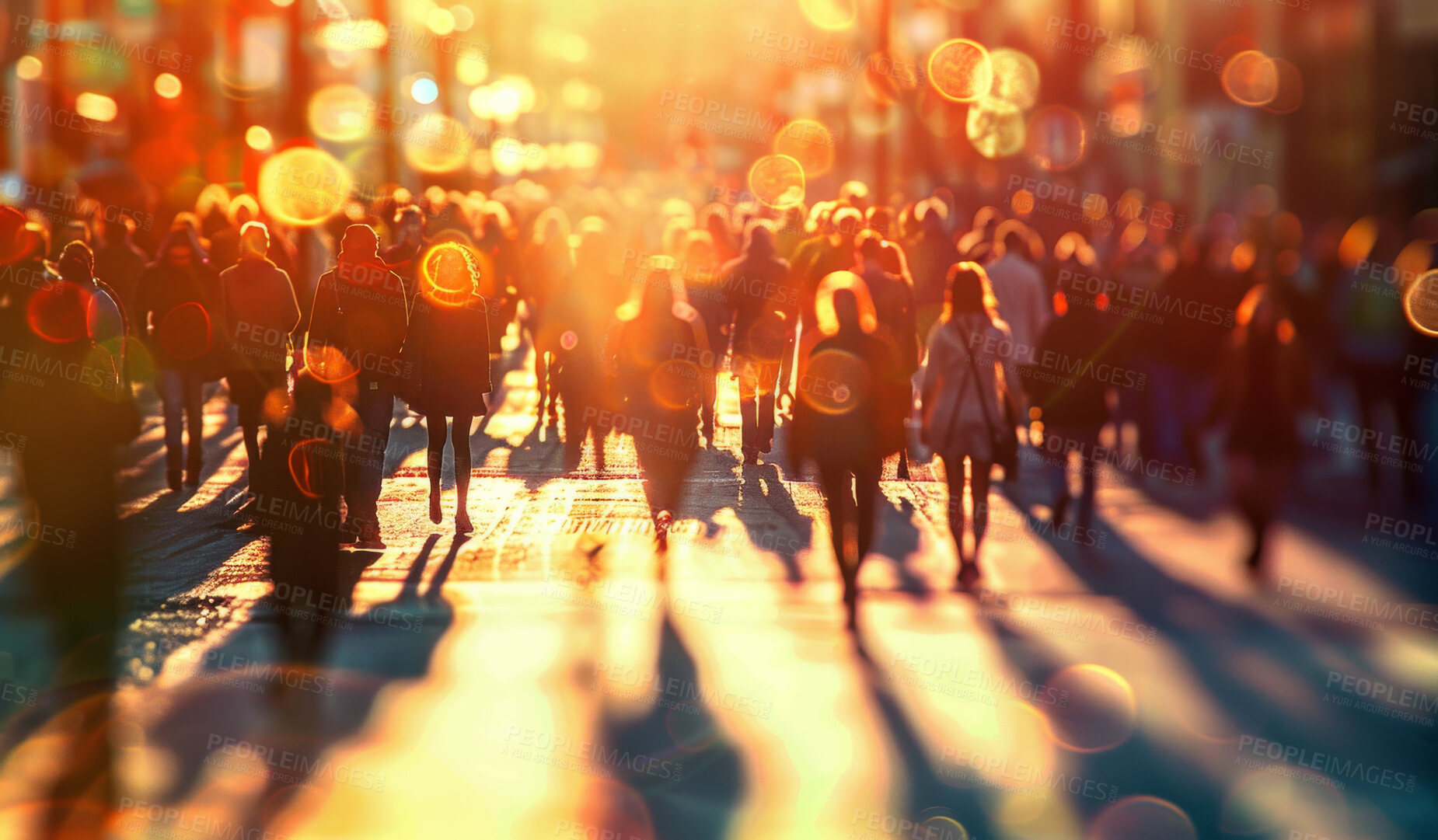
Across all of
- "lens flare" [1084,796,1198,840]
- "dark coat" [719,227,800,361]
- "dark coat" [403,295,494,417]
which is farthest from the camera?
"dark coat" [719,227,800,361]

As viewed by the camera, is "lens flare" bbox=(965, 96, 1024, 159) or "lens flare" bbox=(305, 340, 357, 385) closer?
"lens flare" bbox=(305, 340, 357, 385)

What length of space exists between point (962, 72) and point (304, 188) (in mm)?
22558

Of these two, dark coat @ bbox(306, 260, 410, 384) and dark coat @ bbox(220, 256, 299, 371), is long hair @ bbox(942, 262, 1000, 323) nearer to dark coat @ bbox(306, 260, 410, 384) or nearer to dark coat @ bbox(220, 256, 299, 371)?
dark coat @ bbox(306, 260, 410, 384)

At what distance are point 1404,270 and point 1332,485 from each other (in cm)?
195

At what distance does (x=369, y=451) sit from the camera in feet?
29.1

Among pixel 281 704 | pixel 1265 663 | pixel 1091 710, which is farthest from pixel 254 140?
pixel 1091 710

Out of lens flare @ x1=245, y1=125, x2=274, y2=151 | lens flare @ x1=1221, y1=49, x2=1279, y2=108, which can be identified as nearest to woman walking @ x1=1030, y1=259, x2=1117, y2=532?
lens flare @ x1=245, y1=125, x2=274, y2=151

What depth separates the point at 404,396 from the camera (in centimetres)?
930

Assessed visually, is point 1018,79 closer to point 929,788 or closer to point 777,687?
point 777,687

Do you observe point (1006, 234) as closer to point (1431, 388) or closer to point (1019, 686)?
point (1431, 388)

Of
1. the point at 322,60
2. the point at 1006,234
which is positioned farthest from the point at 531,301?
the point at 322,60

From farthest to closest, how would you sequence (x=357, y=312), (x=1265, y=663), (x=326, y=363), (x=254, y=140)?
1. (x=254, y=140)
2. (x=357, y=312)
3. (x=326, y=363)
4. (x=1265, y=663)

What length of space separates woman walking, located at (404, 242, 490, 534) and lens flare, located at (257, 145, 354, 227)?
705 centimetres

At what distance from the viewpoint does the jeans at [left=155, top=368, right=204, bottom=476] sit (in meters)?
11.4
